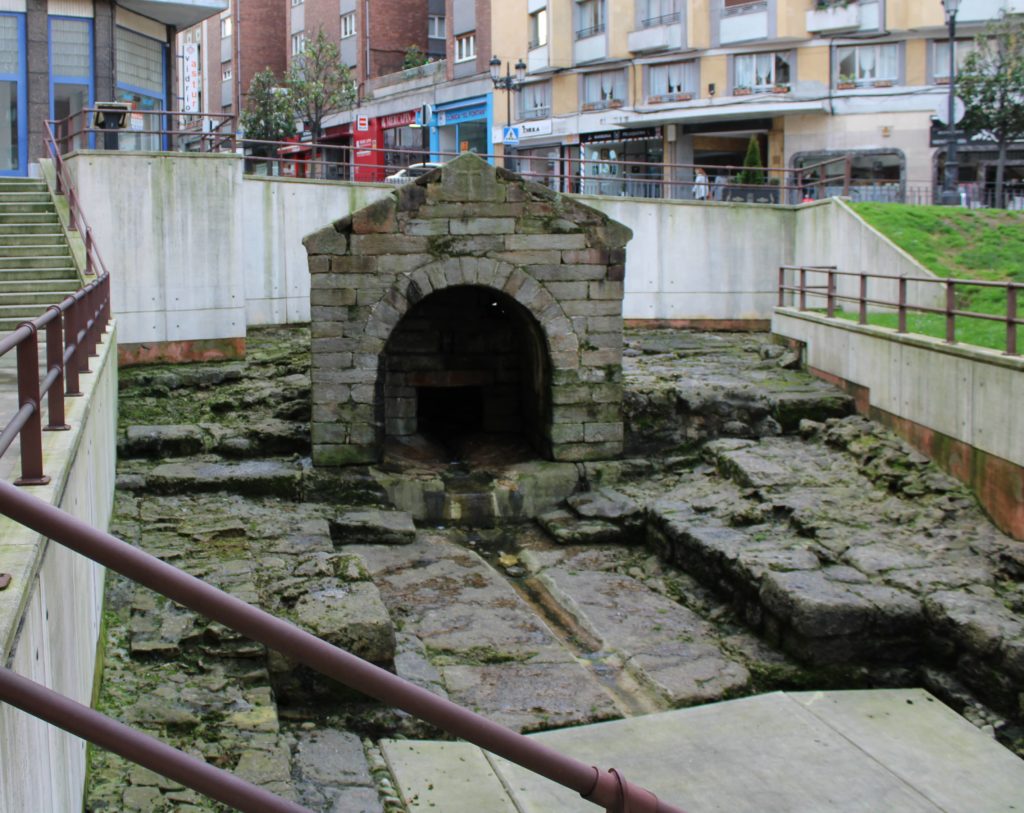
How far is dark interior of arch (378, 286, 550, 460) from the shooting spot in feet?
54.9

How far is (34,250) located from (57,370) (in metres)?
11.4

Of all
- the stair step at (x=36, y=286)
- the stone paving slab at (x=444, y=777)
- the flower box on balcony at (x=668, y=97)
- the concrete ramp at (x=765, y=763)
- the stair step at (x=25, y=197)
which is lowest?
the concrete ramp at (x=765, y=763)

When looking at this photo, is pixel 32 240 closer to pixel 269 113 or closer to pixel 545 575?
pixel 545 575

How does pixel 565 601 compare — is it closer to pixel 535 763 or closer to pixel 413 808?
pixel 413 808

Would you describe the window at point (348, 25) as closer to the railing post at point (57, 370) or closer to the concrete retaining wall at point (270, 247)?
the concrete retaining wall at point (270, 247)

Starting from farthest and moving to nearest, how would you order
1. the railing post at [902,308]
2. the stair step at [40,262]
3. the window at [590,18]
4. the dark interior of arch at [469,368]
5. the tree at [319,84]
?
the tree at [319,84] < the window at [590,18] < the dark interior of arch at [469,368] < the stair step at [40,262] < the railing post at [902,308]

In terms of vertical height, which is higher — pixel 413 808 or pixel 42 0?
pixel 42 0

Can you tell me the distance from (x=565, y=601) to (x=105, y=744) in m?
9.61

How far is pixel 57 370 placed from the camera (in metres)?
6.49

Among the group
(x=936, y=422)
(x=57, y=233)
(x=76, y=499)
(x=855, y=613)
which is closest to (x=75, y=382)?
(x=76, y=499)

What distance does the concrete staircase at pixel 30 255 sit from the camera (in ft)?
50.0

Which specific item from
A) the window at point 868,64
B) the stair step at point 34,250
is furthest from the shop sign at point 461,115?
the stair step at point 34,250

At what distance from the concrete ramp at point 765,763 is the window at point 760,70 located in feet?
94.0

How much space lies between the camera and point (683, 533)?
43.0ft
